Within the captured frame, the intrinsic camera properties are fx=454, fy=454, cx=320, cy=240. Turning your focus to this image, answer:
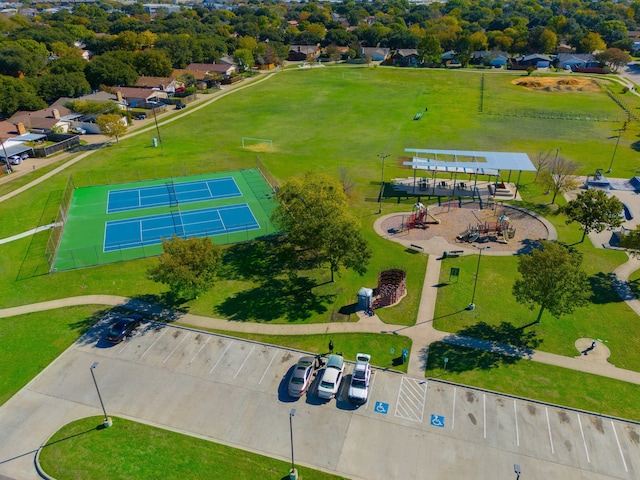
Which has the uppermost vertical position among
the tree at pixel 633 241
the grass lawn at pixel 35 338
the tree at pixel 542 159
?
the tree at pixel 633 241

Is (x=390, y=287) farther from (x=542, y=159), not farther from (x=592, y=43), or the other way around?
(x=592, y=43)

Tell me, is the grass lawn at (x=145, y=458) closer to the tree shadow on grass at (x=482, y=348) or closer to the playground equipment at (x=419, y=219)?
the tree shadow on grass at (x=482, y=348)

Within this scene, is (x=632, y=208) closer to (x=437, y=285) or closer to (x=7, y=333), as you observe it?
(x=437, y=285)

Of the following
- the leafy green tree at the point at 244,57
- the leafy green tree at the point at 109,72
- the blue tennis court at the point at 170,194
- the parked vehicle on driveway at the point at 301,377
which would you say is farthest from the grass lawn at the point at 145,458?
the leafy green tree at the point at 244,57

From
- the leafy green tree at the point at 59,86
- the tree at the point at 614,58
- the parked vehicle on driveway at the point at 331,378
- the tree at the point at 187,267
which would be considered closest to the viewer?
the parked vehicle on driveway at the point at 331,378

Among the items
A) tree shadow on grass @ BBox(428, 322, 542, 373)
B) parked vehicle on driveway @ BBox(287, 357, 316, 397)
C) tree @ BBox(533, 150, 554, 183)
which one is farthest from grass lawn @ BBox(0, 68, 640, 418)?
parked vehicle on driveway @ BBox(287, 357, 316, 397)

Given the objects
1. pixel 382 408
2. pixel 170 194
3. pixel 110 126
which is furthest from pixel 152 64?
pixel 382 408

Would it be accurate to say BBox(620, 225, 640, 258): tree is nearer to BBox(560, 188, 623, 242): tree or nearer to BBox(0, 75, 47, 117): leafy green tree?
BBox(560, 188, 623, 242): tree
